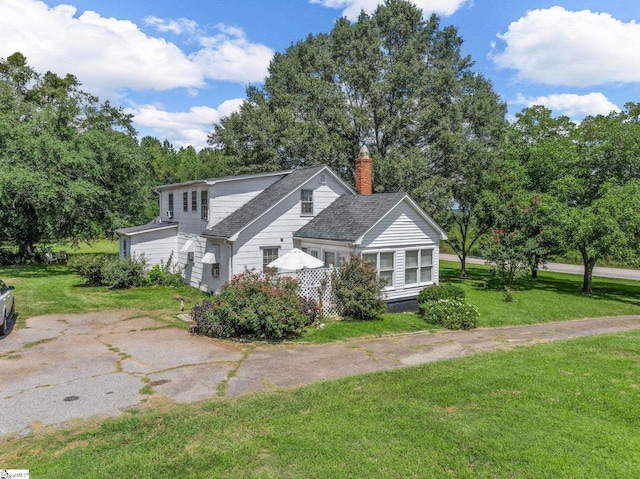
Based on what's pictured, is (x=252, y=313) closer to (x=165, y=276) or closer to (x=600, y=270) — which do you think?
(x=165, y=276)

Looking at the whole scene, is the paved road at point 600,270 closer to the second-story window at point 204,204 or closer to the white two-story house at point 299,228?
the white two-story house at point 299,228

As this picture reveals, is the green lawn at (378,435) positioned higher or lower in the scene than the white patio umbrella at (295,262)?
lower

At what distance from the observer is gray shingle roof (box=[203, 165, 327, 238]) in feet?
61.2

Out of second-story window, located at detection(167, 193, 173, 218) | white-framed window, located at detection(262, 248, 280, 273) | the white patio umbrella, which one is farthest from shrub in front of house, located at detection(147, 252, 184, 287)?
the white patio umbrella

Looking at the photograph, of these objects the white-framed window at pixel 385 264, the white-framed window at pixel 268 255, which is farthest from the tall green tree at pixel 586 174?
the white-framed window at pixel 268 255

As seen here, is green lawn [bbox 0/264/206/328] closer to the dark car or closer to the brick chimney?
the dark car

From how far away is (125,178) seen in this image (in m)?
31.8

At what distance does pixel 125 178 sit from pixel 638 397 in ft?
108

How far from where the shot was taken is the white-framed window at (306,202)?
20.6m

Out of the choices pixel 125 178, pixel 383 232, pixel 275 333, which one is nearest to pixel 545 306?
pixel 383 232

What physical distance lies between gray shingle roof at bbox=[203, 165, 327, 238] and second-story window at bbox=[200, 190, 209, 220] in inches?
35.6

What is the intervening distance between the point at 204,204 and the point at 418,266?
11.3 metres

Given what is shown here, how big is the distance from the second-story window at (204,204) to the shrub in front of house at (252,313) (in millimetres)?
8130

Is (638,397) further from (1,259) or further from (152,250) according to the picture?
(1,259)
